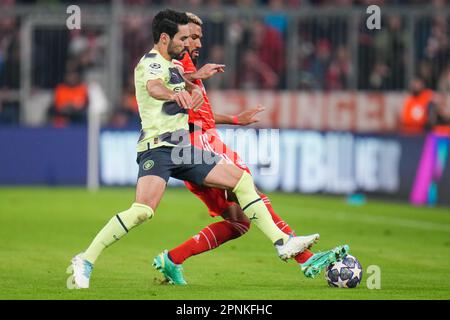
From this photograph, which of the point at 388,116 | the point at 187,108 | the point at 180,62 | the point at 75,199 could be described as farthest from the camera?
the point at 388,116

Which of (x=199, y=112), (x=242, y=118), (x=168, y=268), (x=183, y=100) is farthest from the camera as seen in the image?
(x=242, y=118)

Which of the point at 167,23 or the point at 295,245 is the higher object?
the point at 167,23

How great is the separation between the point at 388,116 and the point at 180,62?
14.4m

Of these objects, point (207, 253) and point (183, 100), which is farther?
point (207, 253)

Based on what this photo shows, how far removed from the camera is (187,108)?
1054 centimetres

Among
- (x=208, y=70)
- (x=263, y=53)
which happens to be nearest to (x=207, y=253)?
(x=208, y=70)

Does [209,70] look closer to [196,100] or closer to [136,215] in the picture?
[196,100]

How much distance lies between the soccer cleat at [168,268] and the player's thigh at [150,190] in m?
0.76

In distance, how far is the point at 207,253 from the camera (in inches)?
574

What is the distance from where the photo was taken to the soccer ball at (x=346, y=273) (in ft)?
35.9

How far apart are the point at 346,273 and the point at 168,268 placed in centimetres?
163

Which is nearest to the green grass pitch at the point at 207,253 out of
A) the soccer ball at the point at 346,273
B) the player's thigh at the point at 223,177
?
the soccer ball at the point at 346,273
